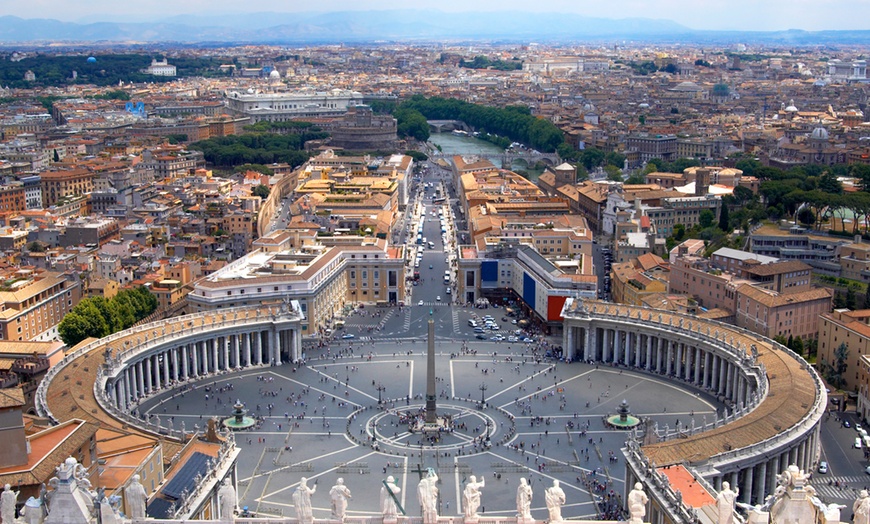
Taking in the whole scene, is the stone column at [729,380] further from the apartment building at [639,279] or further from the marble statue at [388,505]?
the marble statue at [388,505]

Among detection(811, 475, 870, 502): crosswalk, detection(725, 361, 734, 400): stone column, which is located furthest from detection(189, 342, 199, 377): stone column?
detection(811, 475, 870, 502): crosswalk

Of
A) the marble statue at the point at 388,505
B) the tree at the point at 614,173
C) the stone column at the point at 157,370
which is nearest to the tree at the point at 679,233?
the tree at the point at 614,173

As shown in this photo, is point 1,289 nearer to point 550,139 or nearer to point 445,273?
point 445,273

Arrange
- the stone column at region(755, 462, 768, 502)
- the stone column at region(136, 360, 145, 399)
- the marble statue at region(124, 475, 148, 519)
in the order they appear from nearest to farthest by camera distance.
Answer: the marble statue at region(124, 475, 148, 519)
the stone column at region(755, 462, 768, 502)
the stone column at region(136, 360, 145, 399)

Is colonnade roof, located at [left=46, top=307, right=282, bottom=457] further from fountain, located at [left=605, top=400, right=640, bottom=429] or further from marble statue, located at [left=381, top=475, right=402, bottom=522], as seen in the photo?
fountain, located at [left=605, top=400, right=640, bottom=429]

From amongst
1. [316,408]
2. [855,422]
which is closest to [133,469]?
[316,408]

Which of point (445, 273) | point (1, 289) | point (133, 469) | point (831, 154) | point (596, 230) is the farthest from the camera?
point (831, 154)

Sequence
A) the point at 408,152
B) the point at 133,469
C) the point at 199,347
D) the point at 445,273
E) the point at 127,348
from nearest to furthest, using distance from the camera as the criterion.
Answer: the point at 133,469 → the point at 127,348 → the point at 199,347 → the point at 445,273 → the point at 408,152
